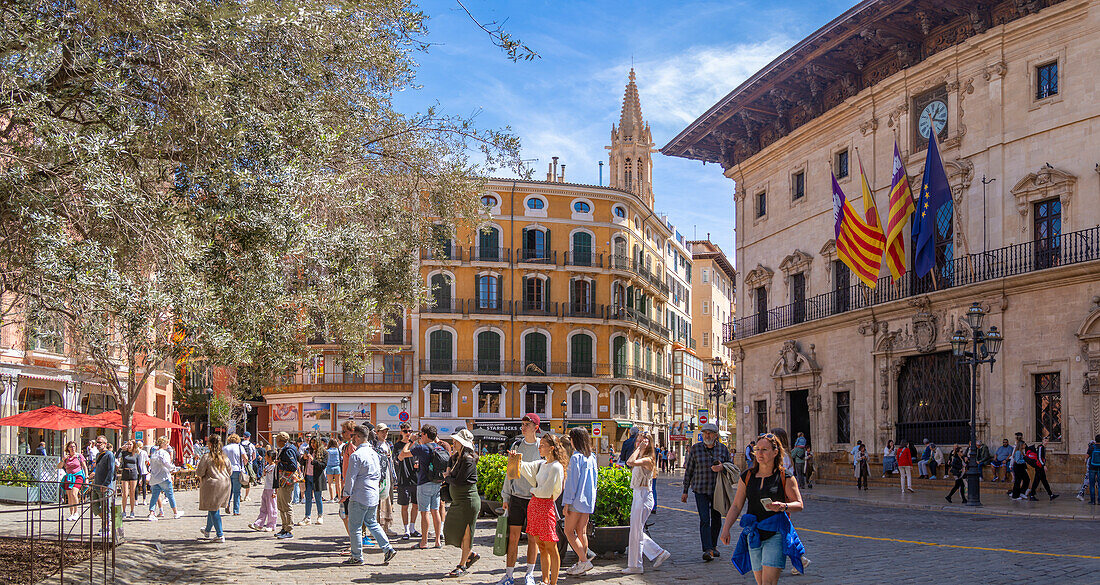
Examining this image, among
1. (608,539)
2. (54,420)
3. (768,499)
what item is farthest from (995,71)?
(54,420)

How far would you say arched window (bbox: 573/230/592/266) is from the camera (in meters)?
60.5

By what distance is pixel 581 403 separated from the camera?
5947 cm

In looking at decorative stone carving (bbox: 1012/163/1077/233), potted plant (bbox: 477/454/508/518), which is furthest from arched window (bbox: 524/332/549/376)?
potted plant (bbox: 477/454/508/518)

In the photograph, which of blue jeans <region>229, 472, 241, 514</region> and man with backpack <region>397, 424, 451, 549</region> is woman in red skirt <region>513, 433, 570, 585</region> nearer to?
man with backpack <region>397, 424, 451, 549</region>

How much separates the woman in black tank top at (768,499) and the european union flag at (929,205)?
20.6 meters

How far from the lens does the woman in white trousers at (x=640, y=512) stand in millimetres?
11609

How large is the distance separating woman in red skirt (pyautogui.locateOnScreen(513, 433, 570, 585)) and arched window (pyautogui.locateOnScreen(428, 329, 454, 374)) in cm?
4744

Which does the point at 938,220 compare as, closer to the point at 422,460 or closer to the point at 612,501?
the point at 612,501

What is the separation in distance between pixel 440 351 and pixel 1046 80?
124 ft

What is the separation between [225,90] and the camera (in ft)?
31.7

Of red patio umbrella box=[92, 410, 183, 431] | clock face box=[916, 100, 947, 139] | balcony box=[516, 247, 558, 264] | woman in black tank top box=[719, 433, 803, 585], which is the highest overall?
clock face box=[916, 100, 947, 139]

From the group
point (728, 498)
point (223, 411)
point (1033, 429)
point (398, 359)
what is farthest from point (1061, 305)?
point (223, 411)

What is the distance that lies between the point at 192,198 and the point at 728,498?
23.7 feet

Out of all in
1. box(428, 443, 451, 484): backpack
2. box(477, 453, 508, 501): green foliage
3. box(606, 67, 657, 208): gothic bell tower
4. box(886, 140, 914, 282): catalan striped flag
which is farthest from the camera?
box(606, 67, 657, 208): gothic bell tower
